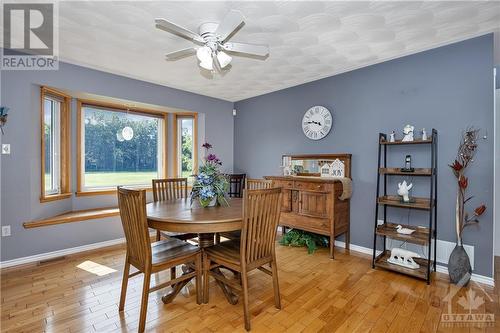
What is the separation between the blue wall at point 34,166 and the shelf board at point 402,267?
3.61m

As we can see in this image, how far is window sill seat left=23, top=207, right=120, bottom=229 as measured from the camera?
2.94 meters

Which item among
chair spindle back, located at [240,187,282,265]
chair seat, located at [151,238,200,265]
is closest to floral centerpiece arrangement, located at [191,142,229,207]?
chair seat, located at [151,238,200,265]

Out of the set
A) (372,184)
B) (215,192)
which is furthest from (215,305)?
(372,184)

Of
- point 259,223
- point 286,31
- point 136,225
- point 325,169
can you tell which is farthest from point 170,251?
point 325,169

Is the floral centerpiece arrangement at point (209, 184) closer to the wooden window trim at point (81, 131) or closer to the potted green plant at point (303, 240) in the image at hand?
the potted green plant at point (303, 240)

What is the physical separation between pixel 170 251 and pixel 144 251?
0.98ft

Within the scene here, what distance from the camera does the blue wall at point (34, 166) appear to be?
9.15 feet

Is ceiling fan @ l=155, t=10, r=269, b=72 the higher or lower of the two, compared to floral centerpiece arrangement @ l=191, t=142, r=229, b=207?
higher

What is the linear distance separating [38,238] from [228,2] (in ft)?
11.2

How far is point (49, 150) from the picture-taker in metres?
3.40

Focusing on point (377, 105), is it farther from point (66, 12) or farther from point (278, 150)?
point (66, 12)

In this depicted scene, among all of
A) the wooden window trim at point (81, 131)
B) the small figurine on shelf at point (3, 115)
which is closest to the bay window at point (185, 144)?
the wooden window trim at point (81, 131)

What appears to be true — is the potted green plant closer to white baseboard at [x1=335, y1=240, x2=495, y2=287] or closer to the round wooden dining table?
white baseboard at [x1=335, y1=240, x2=495, y2=287]

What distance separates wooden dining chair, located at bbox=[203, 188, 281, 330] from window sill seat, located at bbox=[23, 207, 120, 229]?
219 cm
